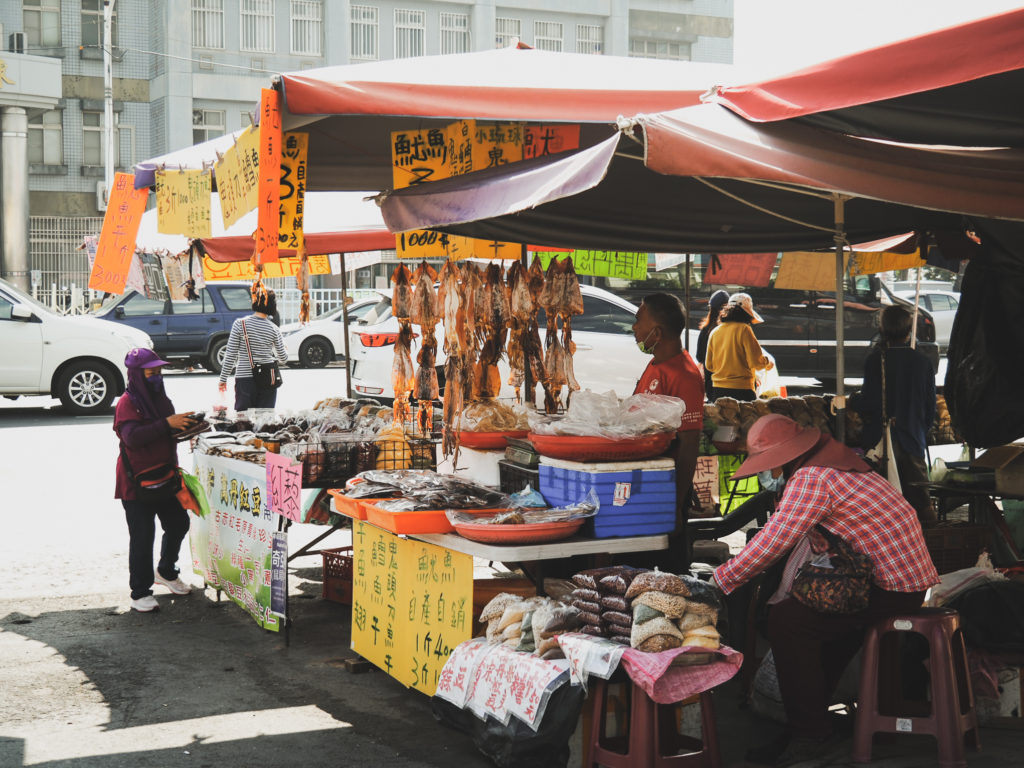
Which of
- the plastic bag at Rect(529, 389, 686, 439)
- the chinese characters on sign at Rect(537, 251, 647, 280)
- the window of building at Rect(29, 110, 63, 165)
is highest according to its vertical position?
the window of building at Rect(29, 110, 63, 165)

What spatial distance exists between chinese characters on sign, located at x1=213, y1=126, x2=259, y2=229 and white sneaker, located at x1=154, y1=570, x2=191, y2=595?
255 centimetres

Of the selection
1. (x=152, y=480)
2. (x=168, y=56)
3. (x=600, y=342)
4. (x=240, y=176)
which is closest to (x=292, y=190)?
(x=240, y=176)

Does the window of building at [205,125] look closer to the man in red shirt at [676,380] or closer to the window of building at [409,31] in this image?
the window of building at [409,31]

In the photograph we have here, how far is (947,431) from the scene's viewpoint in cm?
Answer: 902

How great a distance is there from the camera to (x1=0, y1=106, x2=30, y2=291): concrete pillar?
28641mm

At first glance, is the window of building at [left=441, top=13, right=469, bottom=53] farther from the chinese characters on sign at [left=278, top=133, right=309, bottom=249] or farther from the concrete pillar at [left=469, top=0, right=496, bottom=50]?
the chinese characters on sign at [left=278, top=133, right=309, bottom=249]

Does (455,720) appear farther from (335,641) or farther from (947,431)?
(947,431)

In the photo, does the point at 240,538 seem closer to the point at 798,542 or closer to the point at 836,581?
the point at 798,542

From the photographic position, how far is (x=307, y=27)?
3428 cm

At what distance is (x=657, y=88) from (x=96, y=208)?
30.3m

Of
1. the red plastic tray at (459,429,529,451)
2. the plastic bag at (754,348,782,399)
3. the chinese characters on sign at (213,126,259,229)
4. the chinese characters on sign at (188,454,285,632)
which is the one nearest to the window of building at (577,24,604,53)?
the plastic bag at (754,348,782,399)

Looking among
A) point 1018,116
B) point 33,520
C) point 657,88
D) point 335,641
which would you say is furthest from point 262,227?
point 33,520

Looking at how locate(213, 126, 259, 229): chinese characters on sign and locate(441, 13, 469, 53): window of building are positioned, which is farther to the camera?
locate(441, 13, 469, 53): window of building

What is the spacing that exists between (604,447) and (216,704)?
7.07 feet
